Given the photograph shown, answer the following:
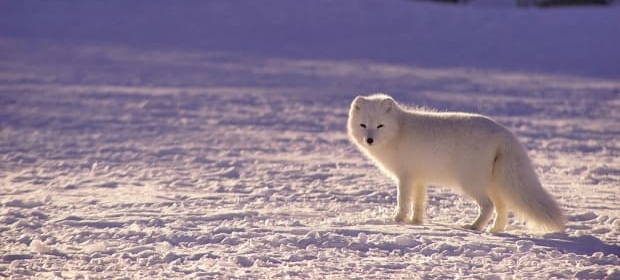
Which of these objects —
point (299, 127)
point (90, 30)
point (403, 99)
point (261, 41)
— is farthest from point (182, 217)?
point (90, 30)

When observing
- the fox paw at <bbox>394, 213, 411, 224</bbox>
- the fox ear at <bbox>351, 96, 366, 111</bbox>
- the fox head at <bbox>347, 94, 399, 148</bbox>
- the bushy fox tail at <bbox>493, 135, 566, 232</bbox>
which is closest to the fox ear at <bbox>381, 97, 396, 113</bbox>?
the fox head at <bbox>347, 94, 399, 148</bbox>

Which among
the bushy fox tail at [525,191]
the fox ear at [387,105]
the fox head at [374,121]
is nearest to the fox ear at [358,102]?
A: the fox head at [374,121]

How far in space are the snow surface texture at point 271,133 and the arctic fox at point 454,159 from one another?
23cm

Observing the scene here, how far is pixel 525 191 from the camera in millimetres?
6066

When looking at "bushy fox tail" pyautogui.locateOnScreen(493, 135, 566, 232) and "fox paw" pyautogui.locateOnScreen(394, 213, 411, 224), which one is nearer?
"bushy fox tail" pyautogui.locateOnScreen(493, 135, 566, 232)

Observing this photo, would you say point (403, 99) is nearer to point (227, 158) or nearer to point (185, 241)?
point (227, 158)

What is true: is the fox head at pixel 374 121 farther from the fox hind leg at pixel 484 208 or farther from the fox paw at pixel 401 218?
the fox hind leg at pixel 484 208

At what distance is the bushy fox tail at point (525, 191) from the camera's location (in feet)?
19.8

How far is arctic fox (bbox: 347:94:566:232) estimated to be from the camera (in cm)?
607

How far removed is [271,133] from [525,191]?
581cm

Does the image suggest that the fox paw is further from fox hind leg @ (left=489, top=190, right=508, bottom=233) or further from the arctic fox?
fox hind leg @ (left=489, top=190, right=508, bottom=233)

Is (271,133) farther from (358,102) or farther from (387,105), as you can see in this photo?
(387,105)

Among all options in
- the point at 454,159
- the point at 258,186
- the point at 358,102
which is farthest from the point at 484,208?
the point at 258,186

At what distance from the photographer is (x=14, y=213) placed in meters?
6.76
